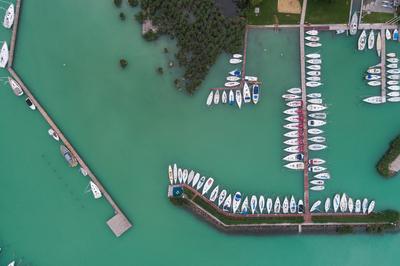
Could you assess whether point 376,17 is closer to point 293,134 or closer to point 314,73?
point 314,73

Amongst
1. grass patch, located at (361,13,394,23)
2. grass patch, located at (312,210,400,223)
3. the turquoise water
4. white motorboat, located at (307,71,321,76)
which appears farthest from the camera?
the turquoise water

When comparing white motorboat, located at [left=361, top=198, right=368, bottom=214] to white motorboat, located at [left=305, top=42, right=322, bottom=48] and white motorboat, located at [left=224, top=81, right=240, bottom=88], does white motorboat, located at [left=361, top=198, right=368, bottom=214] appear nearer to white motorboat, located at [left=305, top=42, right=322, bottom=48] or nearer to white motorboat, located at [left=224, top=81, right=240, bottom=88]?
white motorboat, located at [left=305, top=42, right=322, bottom=48]

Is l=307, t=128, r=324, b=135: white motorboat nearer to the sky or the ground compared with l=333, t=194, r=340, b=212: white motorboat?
nearer to the sky

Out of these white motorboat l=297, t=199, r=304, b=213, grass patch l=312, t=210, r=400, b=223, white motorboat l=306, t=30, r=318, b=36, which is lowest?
grass patch l=312, t=210, r=400, b=223

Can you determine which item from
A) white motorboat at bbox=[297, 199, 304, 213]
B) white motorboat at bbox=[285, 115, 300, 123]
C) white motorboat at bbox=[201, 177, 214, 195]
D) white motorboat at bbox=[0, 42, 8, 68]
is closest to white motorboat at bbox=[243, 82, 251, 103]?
white motorboat at bbox=[285, 115, 300, 123]

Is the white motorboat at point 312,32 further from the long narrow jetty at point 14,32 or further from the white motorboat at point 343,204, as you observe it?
the long narrow jetty at point 14,32

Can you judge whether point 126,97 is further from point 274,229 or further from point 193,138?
point 274,229

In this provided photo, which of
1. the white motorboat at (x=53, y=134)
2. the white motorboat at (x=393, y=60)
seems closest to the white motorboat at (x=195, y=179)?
the white motorboat at (x=53, y=134)
